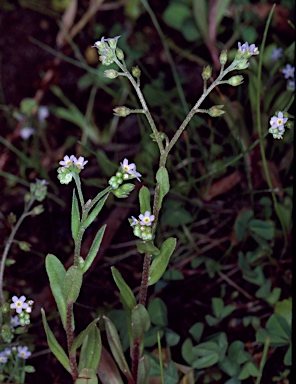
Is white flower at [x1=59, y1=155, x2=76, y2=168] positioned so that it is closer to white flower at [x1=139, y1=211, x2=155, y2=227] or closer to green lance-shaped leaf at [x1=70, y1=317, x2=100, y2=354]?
white flower at [x1=139, y1=211, x2=155, y2=227]


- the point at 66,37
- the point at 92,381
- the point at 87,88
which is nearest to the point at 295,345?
the point at 92,381

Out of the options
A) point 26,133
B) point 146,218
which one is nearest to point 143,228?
point 146,218

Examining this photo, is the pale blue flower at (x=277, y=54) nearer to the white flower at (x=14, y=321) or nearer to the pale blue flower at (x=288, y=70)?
the pale blue flower at (x=288, y=70)

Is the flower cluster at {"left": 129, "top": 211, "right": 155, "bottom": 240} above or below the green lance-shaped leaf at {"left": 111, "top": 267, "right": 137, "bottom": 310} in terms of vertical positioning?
above

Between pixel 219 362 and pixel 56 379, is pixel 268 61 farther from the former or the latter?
pixel 56 379

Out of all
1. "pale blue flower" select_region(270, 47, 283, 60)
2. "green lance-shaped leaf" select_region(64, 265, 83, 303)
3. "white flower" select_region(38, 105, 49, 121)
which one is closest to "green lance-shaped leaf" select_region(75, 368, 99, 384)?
"green lance-shaped leaf" select_region(64, 265, 83, 303)

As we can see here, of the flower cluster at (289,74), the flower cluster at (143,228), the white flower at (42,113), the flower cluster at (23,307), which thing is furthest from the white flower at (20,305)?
the white flower at (42,113)

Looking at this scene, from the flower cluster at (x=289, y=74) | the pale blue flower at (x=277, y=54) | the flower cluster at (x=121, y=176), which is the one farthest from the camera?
the pale blue flower at (x=277, y=54)

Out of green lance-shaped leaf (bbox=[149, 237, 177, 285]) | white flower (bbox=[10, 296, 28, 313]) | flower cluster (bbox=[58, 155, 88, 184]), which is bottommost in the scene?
white flower (bbox=[10, 296, 28, 313])
